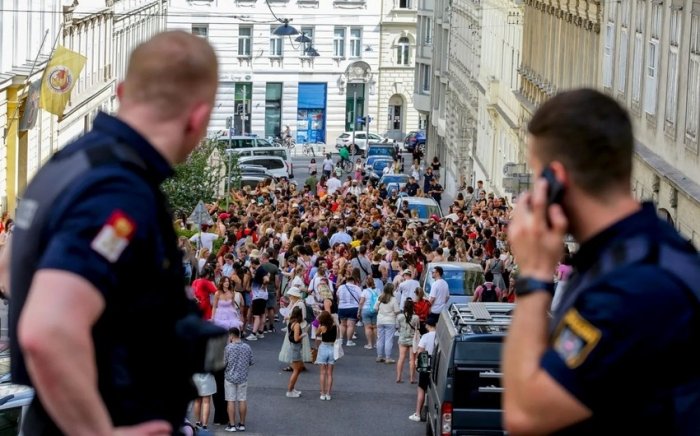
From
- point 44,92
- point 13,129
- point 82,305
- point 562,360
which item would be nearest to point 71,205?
point 82,305

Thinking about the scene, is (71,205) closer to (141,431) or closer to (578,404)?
(141,431)

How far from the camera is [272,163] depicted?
221 ft

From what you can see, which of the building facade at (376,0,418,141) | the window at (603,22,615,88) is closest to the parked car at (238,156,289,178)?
the building facade at (376,0,418,141)

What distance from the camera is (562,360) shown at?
13.0ft

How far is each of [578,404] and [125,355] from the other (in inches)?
41.2

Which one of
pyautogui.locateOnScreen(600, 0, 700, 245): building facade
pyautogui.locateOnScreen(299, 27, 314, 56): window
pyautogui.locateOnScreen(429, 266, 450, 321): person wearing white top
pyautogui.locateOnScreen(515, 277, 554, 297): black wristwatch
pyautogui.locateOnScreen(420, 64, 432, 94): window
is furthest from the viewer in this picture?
pyautogui.locateOnScreen(299, 27, 314, 56): window

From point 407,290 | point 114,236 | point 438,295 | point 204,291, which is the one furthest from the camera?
point 407,290

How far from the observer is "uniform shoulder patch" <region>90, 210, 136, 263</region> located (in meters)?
3.87

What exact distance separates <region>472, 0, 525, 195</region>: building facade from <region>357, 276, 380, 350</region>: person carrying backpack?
19.1 meters

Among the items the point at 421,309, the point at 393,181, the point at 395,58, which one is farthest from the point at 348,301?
the point at 395,58

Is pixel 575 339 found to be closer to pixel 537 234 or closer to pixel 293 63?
pixel 537 234

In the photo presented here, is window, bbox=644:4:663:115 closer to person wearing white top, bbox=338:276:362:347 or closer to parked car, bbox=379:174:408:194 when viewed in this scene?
person wearing white top, bbox=338:276:362:347

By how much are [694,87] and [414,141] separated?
206 ft

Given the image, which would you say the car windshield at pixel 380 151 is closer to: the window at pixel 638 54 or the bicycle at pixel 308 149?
the bicycle at pixel 308 149
